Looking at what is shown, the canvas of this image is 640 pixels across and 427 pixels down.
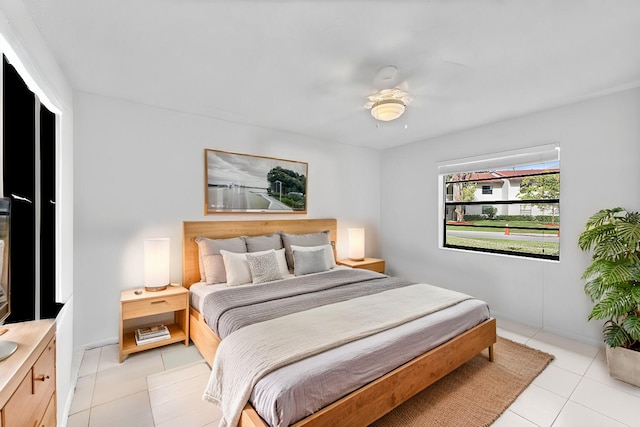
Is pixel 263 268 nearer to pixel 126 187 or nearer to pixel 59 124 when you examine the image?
pixel 126 187

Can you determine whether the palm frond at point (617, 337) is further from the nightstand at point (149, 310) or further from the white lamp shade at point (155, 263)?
the white lamp shade at point (155, 263)

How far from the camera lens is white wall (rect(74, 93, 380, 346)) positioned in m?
2.71

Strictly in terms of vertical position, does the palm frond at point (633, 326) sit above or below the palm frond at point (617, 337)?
above

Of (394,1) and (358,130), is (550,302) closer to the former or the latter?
(358,130)

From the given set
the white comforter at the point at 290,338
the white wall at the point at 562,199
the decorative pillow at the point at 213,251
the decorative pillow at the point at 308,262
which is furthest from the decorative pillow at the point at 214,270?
the white wall at the point at 562,199

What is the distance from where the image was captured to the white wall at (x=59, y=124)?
140 cm

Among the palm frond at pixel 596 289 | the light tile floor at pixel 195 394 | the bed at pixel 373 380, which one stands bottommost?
the light tile floor at pixel 195 394

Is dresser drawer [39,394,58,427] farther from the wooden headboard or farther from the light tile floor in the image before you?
the wooden headboard

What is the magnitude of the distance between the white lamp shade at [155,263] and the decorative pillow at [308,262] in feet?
4.42

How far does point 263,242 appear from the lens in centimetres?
345

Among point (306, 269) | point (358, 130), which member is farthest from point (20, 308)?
point (358, 130)

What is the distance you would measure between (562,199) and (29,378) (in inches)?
166

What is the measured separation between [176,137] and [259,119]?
0.95 m

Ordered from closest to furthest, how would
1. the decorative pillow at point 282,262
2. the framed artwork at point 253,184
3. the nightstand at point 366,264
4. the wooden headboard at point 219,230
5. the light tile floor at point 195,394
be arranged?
the light tile floor at point 195,394 < the wooden headboard at point 219,230 < the decorative pillow at point 282,262 < the framed artwork at point 253,184 < the nightstand at point 366,264
